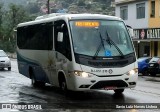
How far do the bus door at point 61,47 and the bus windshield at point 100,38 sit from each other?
344mm

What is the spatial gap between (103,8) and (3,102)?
97.8 metres

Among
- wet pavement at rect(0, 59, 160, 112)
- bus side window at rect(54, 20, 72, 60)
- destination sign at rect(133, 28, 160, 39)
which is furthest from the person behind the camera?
destination sign at rect(133, 28, 160, 39)

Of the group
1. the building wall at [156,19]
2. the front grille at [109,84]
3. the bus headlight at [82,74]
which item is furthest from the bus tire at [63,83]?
the building wall at [156,19]

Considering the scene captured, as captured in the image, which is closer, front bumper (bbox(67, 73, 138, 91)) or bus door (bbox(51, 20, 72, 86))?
front bumper (bbox(67, 73, 138, 91))

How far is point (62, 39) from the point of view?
591 inches

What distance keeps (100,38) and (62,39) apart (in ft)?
4.39

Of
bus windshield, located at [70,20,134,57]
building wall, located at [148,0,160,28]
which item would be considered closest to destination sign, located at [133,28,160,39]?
building wall, located at [148,0,160,28]

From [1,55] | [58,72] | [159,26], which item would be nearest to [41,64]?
[58,72]

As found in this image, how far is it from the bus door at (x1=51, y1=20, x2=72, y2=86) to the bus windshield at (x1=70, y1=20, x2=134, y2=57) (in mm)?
344

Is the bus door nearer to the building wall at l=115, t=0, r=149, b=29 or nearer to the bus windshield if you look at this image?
the bus windshield

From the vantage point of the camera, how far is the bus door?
14650mm

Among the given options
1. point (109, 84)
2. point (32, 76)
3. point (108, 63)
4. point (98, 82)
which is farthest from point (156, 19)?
point (98, 82)

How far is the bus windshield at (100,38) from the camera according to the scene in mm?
14344

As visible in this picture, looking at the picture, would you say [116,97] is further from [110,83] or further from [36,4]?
[36,4]
